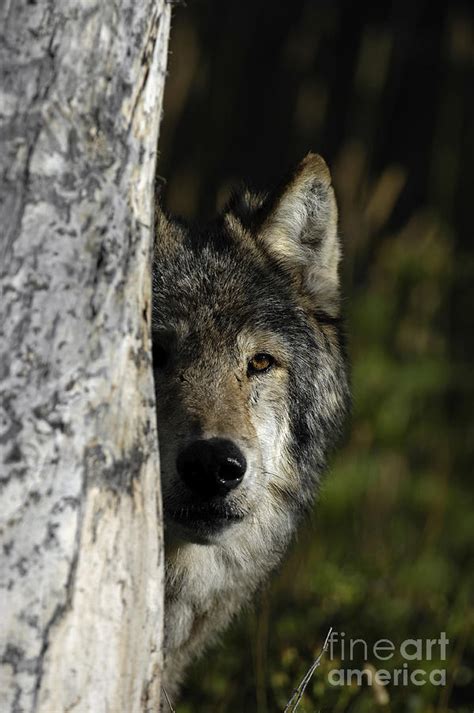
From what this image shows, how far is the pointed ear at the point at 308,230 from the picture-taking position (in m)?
3.22

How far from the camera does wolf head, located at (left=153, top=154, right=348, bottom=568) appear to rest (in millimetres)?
2637

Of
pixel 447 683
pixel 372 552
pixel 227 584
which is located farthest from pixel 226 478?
pixel 372 552

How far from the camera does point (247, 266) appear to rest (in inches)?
128

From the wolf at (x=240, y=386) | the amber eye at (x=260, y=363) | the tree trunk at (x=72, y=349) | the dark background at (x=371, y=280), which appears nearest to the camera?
the tree trunk at (x=72, y=349)

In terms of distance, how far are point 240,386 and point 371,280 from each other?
3.28m

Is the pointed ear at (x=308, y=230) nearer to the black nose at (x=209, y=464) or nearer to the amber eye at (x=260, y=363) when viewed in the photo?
the amber eye at (x=260, y=363)

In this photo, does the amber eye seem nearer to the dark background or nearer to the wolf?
the wolf

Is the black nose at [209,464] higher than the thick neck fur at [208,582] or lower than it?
higher

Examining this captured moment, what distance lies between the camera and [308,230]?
3383mm

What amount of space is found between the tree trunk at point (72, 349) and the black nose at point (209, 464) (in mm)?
704

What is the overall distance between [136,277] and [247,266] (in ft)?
4.73

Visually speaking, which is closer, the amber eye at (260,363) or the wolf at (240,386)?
the wolf at (240,386)

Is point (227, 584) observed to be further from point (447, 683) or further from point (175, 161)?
point (175, 161)

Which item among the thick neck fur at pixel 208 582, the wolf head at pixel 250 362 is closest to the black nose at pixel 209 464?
the wolf head at pixel 250 362
